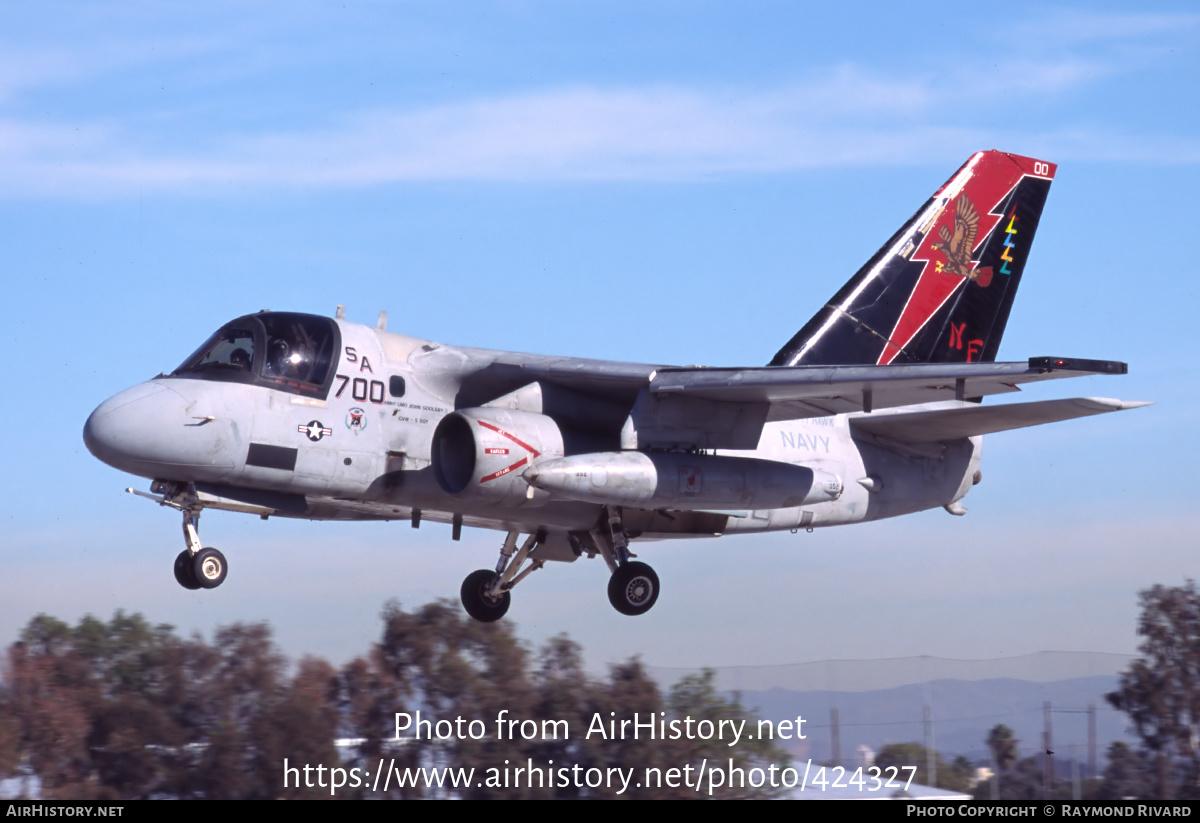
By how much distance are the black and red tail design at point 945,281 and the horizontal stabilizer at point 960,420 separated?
1.41 m

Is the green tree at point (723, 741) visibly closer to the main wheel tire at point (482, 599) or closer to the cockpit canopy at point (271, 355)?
the main wheel tire at point (482, 599)

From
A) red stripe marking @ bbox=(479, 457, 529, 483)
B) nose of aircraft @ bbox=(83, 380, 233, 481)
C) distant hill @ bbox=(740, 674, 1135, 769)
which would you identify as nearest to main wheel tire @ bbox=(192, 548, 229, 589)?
nose of aircraft @ bbox=(83, 380, 233, 481)

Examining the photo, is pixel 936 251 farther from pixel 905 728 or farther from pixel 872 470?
pixel 905 728

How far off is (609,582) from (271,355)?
498cm

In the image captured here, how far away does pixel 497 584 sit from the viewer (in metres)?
17.7

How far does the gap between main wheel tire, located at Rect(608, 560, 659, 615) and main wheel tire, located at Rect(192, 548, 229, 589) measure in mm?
4697

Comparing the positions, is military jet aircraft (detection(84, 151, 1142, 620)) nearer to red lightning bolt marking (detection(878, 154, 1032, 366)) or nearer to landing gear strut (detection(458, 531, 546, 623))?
landing gear strut (detection(458, 531, 546, 623))

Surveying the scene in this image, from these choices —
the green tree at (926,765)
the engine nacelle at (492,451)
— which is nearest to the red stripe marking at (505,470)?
the engine nacelle at (492,451)

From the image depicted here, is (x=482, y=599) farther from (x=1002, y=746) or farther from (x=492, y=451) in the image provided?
(x=1002, y=746)

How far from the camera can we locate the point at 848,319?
19.0m

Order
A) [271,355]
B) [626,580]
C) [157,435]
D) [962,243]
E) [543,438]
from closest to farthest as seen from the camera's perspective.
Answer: [157,435], [271,355], [543,438], [626,580], [962,243]

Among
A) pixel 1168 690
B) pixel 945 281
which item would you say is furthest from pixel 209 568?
pixel 1168 690

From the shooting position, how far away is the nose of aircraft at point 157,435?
13.7 m
